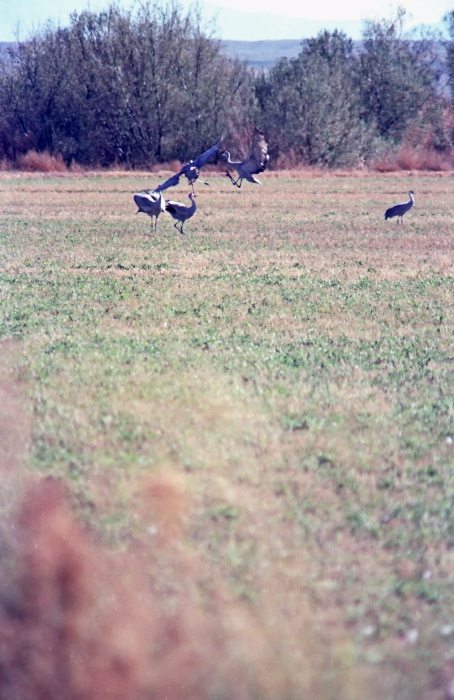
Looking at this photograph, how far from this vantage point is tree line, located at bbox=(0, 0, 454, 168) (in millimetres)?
36656

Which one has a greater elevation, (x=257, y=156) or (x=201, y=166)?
(x=257, y=156)

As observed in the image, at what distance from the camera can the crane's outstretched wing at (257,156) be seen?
994 centimetres

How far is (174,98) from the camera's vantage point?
38.1 meters

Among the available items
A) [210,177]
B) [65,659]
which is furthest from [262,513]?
[210,177]

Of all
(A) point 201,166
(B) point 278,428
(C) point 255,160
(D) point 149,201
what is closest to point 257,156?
(C) point 255,160

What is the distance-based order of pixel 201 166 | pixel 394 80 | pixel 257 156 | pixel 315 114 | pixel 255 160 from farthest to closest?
pixel 394 80 → pixel 315 114 → pixel 255 160 → pixel 257 156 → pixel 201 166

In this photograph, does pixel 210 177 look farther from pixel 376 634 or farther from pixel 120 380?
pixel 376 634

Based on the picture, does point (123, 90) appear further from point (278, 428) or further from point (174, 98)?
point (278, 428)

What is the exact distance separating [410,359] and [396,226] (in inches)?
386

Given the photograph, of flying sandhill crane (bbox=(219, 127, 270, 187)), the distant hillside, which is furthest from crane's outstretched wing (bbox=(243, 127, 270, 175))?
the distant hillside

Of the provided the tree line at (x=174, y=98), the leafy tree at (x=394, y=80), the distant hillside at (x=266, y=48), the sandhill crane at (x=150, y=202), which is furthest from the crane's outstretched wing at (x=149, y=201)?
the distant hillside at (x=266, y=48)

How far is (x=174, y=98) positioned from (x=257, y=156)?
29846 mm

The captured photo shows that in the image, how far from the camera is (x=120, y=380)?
578 centimetres

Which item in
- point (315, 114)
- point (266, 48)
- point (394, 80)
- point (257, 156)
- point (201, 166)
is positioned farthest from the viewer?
point (266, 48)
